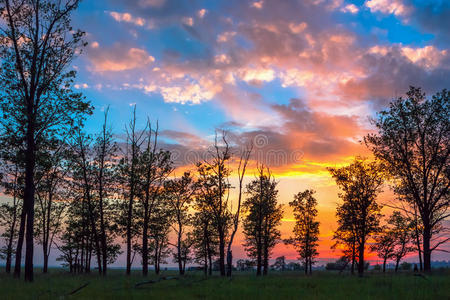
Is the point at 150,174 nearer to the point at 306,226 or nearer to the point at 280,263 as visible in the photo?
the point at 306,226

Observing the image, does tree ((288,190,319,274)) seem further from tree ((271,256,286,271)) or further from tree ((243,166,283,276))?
tree ((271,256,286,271))

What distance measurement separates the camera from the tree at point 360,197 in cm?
4838

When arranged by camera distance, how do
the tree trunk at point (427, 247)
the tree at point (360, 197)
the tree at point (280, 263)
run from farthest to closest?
1. the tree at point (280, 263)
2. the tree at point (360, 197)
3. the tree trunk at point (427, 247)

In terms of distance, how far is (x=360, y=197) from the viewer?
48.9 m

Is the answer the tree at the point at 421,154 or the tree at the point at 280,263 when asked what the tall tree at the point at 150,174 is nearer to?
the tree at the point at 421,154

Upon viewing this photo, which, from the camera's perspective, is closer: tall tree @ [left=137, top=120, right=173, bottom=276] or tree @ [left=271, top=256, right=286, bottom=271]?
tall tree @ [left=137, top=120, right=173, bottom=276]

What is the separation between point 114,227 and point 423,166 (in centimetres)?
3442

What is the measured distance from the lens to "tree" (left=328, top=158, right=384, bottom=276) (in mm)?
48375

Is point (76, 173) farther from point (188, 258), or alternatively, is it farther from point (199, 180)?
point (188, 258)

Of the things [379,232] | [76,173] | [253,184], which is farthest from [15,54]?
[379,232]

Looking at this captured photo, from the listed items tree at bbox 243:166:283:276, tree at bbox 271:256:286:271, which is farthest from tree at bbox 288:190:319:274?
tree at bbox 271:256:286:271

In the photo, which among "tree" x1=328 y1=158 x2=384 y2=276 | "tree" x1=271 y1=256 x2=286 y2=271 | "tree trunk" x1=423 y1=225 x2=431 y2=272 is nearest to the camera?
"tree trunk" x1=423 y1=225 x2=431 y2=272

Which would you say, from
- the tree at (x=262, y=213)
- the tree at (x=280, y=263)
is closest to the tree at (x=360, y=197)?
the tree at (x=262, y=213)

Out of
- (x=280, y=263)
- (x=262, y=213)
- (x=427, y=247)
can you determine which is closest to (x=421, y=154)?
(x=427, y=247)
